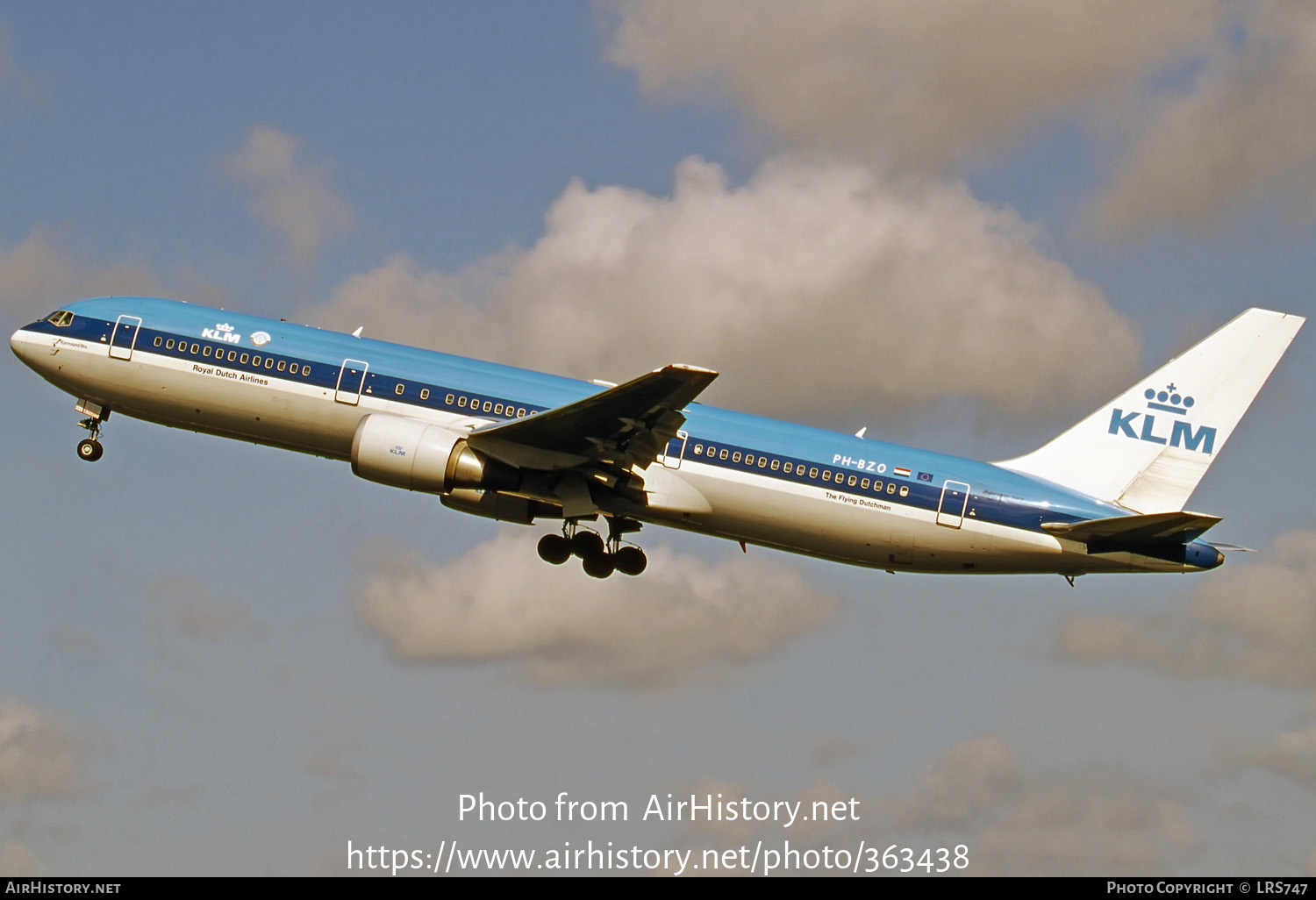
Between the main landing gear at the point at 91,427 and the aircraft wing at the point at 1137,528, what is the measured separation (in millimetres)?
25100

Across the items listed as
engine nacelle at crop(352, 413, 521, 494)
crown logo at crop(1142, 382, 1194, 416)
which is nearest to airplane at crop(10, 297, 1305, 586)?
engine nacelle at crop(352, 413, 521, 494)

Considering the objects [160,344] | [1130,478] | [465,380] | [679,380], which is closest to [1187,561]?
[1130,478]

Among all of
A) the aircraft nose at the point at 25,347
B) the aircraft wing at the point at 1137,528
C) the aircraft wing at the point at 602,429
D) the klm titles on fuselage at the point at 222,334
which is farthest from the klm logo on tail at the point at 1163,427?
the aircraft nose at the point at 25,347

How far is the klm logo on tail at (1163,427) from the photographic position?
3956 centimetres

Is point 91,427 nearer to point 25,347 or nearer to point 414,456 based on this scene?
point 25,347

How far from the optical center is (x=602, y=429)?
35750 mm

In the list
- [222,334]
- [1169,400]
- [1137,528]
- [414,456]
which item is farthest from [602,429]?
[1169,400]

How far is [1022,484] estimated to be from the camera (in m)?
38.0

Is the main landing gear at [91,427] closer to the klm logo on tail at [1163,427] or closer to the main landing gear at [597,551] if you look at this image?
Answer: the main landing gear at [597,551]

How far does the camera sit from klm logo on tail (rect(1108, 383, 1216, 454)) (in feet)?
130

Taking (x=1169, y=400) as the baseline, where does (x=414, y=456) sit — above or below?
below

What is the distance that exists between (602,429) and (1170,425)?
51.5 feet

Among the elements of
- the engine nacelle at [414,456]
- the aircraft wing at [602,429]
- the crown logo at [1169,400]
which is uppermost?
the crown logo at [1169,400]

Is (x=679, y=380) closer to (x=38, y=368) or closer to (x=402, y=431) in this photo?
(x=402, y=431)
